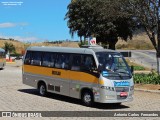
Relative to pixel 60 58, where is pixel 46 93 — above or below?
below

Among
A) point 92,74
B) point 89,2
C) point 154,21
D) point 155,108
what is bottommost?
point 155,108

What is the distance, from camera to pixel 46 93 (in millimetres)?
18062

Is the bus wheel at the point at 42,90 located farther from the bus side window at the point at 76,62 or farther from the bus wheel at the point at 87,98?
the bus wheel at the point at 87,98

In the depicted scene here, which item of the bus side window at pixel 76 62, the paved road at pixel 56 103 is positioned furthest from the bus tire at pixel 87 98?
the bus side window at pixel 76 62

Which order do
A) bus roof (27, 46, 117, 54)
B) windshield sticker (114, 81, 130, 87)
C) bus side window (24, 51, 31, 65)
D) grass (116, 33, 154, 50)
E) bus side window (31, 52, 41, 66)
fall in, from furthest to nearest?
grass (116, 33, 154, 50)
bus side window (24, 51, 31, 65)
bus side window (31, 52, 41, 66)
bus roof (27, 46, 117, 54)
windshield sticker (114, 81, 130, 87)

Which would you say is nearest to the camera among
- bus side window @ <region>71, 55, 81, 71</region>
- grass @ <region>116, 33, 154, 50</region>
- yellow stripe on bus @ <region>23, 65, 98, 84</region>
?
yellow stripe on bus @ <region>23, 65, 98, 84</region>

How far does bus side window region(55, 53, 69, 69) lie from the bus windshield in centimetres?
199

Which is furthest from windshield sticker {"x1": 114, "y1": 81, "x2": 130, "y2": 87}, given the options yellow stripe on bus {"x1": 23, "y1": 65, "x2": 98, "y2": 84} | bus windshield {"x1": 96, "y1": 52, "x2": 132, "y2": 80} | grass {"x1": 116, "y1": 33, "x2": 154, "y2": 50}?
grass {"x1": 116, "y1": 33, "x2": 154, "y2": 50}

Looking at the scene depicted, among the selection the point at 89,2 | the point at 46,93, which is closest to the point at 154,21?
the point at 46,93

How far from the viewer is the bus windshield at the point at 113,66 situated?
14652 mm

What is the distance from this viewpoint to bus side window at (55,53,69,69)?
1662 cm

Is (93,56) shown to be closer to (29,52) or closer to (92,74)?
(92,74)

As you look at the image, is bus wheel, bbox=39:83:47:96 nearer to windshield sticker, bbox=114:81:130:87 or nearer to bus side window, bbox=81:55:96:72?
bus side window, bbox=81:55:96:72

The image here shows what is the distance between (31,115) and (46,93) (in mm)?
5653
